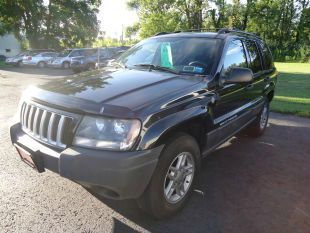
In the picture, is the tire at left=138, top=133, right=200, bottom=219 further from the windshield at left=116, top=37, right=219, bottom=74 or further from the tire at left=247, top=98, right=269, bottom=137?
the tire at left=247, top=98, right=269, bottom=137

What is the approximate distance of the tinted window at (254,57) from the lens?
503cm

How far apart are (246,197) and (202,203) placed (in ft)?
1.81

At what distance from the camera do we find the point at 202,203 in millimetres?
3539

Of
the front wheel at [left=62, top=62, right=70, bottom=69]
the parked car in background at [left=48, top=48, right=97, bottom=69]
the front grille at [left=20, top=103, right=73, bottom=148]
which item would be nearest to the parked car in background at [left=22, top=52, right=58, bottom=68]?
the parked car in background at [left=48, top=48, right=97, bottom=69]

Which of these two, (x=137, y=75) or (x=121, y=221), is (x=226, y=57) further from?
(x=121, y=221)

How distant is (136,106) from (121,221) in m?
1.19

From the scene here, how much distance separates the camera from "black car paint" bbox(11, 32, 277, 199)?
2.79 meters

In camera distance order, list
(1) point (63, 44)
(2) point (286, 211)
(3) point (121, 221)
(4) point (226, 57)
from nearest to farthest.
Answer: (3) point (121, 221), (2) point (286, 211), (4) point (226, 57), (1) point (63, 44)

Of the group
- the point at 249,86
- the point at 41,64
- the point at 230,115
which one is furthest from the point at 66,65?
the point at 230,115

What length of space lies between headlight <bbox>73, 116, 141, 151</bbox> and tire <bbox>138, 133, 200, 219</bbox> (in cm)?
42

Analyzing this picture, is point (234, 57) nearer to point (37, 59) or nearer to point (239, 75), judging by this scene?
point (239, 75)

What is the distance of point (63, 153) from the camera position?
8.96 feet

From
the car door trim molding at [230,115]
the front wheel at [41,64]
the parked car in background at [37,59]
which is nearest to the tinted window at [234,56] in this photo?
the car door trim molding at [230,115]

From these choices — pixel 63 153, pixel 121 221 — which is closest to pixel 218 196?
pixel 121 221
